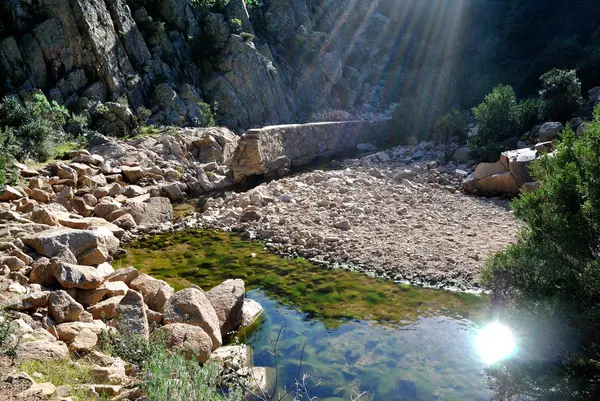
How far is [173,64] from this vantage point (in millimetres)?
31547

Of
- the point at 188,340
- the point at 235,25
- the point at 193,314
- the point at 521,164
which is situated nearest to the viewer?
the point at 188,340

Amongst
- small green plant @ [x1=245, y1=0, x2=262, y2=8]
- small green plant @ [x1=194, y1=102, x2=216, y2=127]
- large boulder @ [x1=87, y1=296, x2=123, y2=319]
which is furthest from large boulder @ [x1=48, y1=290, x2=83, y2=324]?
small green plant @ [x1=245, y1=0, x2=262, y2=8]

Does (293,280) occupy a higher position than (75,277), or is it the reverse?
(75,277)

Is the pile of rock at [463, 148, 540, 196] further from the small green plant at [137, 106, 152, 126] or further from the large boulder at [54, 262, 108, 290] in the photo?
the small green plant at [137, 106, 152, 126]

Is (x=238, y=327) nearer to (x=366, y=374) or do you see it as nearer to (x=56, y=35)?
(x=366, y=374)

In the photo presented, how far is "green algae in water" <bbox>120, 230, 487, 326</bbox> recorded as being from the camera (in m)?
8.94

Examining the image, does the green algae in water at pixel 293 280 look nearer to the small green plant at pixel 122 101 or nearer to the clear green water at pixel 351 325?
the clear green water at pixel 351 325

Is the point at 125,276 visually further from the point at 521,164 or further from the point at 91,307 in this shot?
the point at 521,164

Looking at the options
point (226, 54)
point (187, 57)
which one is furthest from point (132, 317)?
point (226, 54)

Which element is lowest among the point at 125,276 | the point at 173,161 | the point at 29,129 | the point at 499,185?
the point at 499,185

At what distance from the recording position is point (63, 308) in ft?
22.7

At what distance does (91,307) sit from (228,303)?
2.37 meters

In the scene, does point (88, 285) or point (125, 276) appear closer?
point (88, 285)

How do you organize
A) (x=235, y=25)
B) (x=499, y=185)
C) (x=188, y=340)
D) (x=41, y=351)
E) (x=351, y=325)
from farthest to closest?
(x=235, y=25) < (x=499, y=185) < (x=351, y=325) < (x=188, y=340) < (x=41, y=351)
